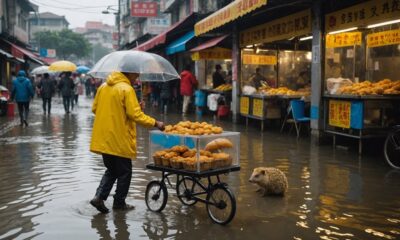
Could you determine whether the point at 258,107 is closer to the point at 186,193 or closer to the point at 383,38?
the point at 383,38

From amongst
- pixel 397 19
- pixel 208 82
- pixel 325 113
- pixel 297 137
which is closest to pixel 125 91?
pixel 397 19

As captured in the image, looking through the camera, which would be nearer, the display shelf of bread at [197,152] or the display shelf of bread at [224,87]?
the display shelf of bread at [197,152]

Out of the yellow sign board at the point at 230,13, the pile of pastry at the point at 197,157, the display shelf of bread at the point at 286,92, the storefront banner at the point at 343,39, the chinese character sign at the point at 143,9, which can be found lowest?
the pile of pastry at the point at 197,157

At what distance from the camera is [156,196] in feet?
20.1

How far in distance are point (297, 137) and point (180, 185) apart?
7.23 metres

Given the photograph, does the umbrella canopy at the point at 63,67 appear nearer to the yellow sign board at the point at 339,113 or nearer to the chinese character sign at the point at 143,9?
the chinese character sign at the point at 143,9

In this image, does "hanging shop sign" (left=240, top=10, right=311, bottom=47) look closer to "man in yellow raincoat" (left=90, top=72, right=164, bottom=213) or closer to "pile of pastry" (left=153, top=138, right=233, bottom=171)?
"pile of pastry" (left=153, top=138, right=233, bottom=171)

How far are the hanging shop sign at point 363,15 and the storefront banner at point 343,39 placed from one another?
1.21 ft

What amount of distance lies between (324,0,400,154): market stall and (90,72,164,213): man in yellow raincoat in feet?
19.5

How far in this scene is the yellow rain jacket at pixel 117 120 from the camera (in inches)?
230

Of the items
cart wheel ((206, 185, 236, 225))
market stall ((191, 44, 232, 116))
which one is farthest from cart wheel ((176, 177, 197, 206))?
market stall ((191, 44, 232, 116))

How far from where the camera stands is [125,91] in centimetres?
588

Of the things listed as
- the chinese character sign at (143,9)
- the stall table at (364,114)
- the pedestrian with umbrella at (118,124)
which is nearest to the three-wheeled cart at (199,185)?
the pedestrian with umbrella at (118,124)

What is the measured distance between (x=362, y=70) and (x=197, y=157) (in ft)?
28.3
